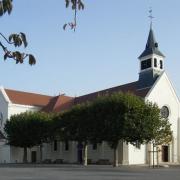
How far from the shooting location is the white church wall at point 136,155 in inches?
2569

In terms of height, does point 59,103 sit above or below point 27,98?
below

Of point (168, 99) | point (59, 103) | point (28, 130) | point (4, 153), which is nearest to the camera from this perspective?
point (28, 130)

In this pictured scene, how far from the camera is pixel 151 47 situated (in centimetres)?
7506

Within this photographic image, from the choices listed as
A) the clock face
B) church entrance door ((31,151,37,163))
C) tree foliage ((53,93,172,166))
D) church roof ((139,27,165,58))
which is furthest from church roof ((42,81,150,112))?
tree foliage ((53,93,172,166))

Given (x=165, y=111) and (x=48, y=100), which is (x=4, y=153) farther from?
(x=165, y=111)

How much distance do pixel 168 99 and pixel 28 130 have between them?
23216 mm

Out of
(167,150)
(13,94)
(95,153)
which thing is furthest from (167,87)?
(13,94)

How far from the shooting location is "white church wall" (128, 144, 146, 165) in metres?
65.3

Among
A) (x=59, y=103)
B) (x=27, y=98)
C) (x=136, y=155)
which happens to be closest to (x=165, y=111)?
(x=136, y=155)

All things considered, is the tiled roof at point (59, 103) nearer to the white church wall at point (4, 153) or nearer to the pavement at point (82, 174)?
the white church wall at point (4, 153)

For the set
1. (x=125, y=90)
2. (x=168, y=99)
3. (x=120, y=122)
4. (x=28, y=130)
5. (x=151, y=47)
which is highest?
(x=151, y=47)

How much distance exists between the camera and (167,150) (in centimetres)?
7025

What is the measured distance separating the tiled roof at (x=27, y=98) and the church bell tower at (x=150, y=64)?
24610 mm

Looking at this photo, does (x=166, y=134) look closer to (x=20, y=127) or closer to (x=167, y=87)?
(x=167, y=87)
